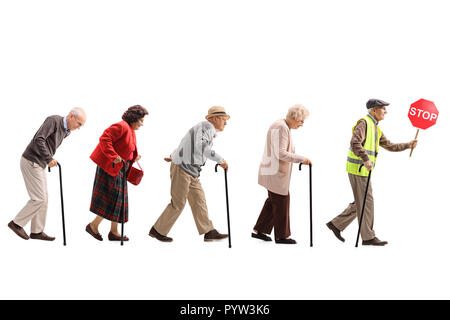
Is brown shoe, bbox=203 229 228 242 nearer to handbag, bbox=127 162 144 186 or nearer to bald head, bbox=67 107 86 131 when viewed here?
handbag, bbox=127 162 144 186

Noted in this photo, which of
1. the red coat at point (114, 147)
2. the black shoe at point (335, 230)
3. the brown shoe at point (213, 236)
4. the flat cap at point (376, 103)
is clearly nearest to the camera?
the red coat at point (114, 147)

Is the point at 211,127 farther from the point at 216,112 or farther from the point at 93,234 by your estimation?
the point at 93,234

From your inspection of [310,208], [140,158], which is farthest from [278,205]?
[140,158]

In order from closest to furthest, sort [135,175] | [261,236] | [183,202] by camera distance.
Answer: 1. [183,202]
2. [135,175]
3. [261,236]

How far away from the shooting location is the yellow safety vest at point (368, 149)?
25.1 feet

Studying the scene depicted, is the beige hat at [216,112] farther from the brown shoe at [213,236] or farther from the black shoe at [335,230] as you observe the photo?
the black shoe at [335,230]

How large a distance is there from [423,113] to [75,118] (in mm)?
3750

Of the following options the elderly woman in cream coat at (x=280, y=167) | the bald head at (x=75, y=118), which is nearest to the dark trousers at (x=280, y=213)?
the elderly woman in cream coat at (x=280, y=167)

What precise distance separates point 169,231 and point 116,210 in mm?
621

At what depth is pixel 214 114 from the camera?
7.62m

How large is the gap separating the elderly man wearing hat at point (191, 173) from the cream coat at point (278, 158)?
55 centimetres

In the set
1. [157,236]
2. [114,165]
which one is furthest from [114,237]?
[114,165]

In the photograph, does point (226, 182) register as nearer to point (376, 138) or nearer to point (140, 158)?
point (140, 158)

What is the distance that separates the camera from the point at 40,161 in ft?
24.7
